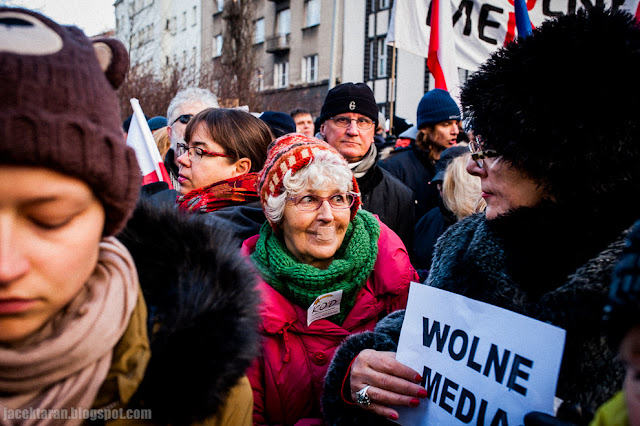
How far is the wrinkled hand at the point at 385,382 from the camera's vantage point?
5.57ft

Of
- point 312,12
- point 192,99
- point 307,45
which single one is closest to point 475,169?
point 192,99

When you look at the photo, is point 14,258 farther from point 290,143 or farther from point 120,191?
point 290,143

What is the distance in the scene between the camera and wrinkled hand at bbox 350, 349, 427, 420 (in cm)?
170

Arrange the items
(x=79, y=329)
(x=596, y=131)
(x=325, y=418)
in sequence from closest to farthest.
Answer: (x=79, y=329), (x=596, y=131), (x=325, y=418)

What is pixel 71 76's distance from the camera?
40.3 inches

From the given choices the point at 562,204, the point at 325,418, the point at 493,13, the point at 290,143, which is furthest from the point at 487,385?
the point at 493,13

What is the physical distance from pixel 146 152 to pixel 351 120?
A: 5.77 ft

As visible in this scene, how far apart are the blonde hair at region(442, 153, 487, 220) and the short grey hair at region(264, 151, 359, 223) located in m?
1.19

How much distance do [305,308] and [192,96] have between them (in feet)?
10.4

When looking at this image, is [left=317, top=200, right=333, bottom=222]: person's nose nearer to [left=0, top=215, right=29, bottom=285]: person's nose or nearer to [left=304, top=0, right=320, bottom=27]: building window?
[left=0, top=215, right=29, bottom=285]: person's nose

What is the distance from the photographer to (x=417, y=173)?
486 cm

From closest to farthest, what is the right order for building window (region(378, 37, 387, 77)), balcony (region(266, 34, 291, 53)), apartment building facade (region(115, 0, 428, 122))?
apartment building facade (region(115, 0, 428, 122)) → building window (region(378, 37, 387, 77)) → balcony (region(266, 34, 291, 53))

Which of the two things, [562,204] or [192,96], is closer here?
[562,204]

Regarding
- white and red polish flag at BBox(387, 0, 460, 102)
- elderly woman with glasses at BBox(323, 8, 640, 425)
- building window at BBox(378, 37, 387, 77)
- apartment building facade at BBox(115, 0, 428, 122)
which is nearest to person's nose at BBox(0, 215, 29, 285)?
elderly woman with glasses at BBox(323, 8, 640, 425)
